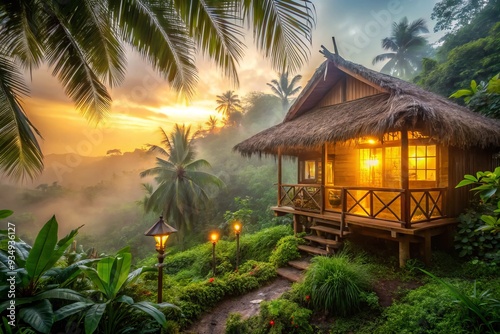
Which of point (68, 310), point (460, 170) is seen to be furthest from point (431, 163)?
point (68, 310)

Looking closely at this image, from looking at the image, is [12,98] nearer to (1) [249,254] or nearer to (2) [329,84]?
(1) [249,254]

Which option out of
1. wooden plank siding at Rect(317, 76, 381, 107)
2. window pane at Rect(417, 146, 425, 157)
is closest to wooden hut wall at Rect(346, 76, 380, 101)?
wooden plank siding at Rect(317, 76, 381, 107)

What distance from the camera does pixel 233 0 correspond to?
2703mm

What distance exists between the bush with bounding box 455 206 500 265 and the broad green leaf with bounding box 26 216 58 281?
7323 millimetres

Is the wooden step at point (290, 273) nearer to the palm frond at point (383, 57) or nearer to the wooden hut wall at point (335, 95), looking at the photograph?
the wooden hut wall at point (335, 95)

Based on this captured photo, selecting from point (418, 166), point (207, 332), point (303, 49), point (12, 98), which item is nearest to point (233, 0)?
point (303, 49)

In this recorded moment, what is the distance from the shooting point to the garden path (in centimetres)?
429

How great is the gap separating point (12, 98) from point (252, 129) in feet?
92.5

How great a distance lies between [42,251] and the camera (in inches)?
103

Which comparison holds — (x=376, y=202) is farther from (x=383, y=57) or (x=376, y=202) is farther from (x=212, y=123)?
(x=212, y=123)

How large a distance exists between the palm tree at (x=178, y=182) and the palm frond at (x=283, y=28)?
1205 cm

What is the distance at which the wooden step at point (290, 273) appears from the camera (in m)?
5.81

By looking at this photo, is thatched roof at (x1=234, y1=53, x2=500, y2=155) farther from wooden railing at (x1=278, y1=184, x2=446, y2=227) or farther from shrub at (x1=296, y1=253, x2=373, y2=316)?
shrub at (x1=296, y1=253, x2=373, y2=316)

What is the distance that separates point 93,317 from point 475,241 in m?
7.48
